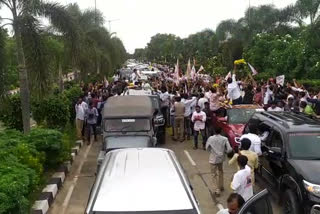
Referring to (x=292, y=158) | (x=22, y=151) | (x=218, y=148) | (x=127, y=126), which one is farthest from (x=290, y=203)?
(x=127, y=126)

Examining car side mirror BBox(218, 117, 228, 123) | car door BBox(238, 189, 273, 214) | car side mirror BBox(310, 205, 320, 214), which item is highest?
car door BBox(238, 189, 273, 214)

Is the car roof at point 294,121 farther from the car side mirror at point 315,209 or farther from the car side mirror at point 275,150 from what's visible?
the car side mirror at point 315,209

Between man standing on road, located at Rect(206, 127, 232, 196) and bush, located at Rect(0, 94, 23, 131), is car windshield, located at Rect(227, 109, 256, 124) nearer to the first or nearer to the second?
man standing on road, located at Rect(206, 127, 232, 196)

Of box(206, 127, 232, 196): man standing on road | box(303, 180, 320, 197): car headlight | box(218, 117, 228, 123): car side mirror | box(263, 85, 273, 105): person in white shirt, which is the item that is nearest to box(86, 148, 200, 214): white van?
box(303, 180, 320, 197): car headlight

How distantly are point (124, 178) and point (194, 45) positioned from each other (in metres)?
77.4

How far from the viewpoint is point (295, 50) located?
33.7m

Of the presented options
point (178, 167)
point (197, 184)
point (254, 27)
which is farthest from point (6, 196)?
point (254, 27)

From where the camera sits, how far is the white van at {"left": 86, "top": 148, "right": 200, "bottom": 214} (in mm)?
5504

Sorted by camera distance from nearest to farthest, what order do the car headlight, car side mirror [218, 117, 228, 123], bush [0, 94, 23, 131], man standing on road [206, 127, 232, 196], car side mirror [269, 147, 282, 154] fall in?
the car headlight
car side mirror [269, 147, 282, 154]
man standing on road [206, 127, 232, 196]
car side mirror [218, 117, 228, 123]
bush [0, 94, 23, 131]

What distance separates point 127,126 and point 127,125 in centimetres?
3

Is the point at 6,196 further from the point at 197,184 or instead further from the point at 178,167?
the point at 197,184

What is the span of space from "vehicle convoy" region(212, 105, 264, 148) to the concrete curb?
4.42 meters

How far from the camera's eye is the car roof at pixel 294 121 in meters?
8.95

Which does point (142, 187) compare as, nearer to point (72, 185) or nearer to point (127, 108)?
point (72, 185)
